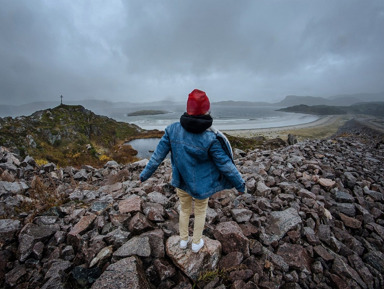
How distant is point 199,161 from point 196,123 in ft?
1.86

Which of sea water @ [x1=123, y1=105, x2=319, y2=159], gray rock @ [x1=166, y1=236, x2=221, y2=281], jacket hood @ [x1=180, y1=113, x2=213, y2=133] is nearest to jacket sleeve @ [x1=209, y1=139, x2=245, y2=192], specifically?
jacket hood @ [x1=180, y1=113, x2=213, y2=133]

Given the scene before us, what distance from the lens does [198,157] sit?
7.54ft

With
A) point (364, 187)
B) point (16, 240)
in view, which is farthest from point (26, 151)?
point (364, 187)

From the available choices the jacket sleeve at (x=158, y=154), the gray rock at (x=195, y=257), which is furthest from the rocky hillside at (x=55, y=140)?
the gray rock at (x=195, y=257)

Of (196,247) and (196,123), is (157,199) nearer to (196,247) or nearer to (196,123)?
(196,247)

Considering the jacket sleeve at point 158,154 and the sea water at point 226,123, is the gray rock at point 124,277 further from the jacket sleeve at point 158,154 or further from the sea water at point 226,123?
the sea water at point 226,123

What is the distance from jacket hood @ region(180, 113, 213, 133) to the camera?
6.85 ft

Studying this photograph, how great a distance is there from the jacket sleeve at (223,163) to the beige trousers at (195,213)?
0.51 m

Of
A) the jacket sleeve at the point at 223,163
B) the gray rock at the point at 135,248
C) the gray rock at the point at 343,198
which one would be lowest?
the gray rock at the point at 343,198

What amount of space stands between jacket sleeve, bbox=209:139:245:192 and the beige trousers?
51cm

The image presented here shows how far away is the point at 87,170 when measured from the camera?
8859 mm

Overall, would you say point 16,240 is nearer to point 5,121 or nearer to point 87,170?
→ point 87,170

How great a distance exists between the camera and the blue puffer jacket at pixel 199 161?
223 centimetres

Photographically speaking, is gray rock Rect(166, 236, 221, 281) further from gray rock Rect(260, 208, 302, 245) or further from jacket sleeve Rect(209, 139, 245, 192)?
jacket sleeve Rect(209, 139, 245, 192)
